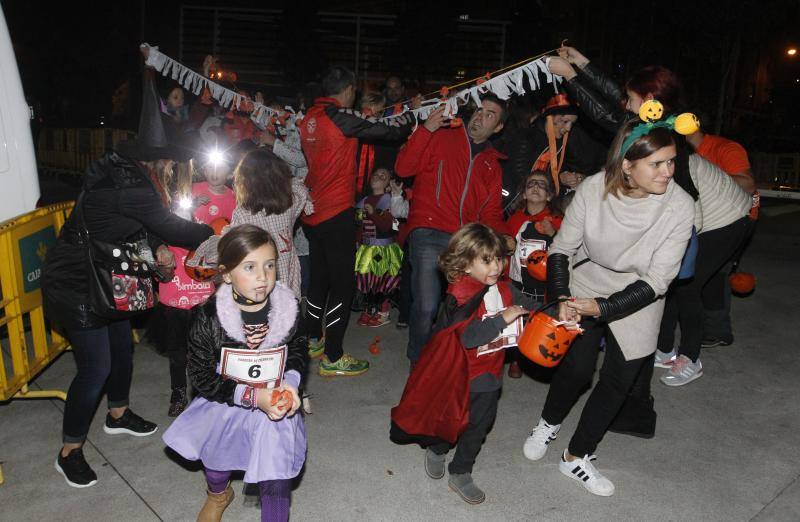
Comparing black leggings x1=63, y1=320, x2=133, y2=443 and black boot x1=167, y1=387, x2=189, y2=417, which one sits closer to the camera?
black leggings x1=63, y1=320, x2=133, y2=443

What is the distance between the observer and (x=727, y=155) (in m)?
5.47

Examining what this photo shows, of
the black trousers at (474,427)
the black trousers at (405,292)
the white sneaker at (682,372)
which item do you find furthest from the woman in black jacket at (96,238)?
the white sneaker at (682,372)

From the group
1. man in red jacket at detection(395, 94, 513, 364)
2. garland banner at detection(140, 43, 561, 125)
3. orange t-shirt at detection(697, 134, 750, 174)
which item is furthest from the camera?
orange t-shirt at detection(697, 134, 750, 174)

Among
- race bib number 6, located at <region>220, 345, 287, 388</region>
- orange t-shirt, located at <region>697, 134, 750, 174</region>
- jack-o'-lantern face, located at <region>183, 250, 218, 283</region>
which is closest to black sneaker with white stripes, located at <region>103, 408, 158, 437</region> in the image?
jack-o'-lantern face, located at <region>183, 250, 218, 283</region>

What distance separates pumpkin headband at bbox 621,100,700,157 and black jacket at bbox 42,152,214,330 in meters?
2.40

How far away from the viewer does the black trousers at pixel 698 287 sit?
502 centimetres

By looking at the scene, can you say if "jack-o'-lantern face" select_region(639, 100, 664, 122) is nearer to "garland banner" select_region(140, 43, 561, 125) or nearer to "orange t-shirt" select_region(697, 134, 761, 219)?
"garland banner" select_region(140, 43, 561, 125)

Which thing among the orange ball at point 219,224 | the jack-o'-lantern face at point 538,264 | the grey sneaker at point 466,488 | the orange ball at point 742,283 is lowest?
the grey sneaker at point 466,488

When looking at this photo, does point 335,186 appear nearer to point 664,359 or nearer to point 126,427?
point 126,427

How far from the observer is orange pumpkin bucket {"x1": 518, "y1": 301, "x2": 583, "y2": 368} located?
11.4ft

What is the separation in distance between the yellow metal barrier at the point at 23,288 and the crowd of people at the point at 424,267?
28.8 inches

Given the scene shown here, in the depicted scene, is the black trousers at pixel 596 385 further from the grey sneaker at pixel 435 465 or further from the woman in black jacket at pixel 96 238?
the woman in black jacket at pixel 96 238

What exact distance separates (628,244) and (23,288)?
12.6ft

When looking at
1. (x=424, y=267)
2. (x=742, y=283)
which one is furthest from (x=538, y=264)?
(x=742, y=283)
